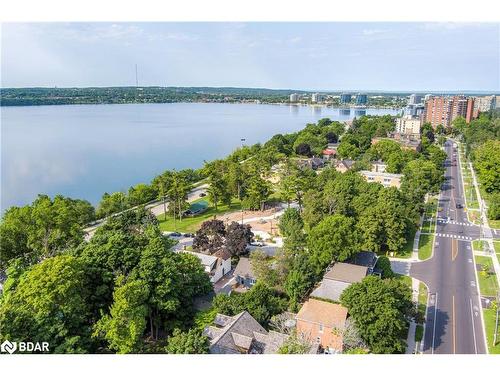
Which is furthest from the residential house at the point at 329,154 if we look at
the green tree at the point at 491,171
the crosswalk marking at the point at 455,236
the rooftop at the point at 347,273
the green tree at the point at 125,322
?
the green tree at the point at 125,322

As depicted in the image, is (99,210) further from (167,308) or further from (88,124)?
(88,124)

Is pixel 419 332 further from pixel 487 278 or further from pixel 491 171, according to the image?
pixel 491 171

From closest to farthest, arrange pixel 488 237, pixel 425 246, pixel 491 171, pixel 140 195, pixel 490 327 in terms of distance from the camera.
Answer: pixel 490 327 → pixel 425 246 → pixel 488 237 → pixel 140 195 → pixel 491 171

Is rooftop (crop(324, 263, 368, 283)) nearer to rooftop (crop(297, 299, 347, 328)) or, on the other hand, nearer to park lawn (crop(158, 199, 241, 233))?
rooftop (crop(297, 299, 347, 328))

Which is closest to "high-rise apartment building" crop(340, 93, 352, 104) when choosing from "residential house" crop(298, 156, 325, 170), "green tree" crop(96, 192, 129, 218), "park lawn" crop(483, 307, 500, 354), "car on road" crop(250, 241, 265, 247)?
"residential house" crop(298, 156, 325, 170)

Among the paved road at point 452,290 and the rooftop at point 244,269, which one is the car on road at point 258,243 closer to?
the rooftop at point 244,269

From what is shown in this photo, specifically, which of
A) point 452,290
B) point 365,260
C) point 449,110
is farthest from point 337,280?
point 449,110

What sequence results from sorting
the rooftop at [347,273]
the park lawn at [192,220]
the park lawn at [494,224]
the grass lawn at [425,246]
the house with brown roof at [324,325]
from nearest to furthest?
1. the house with brown roof at [324,325]
2. the rooftop at [347,273]
3. the grass lawn at [425,246]
4. the park lawn at [494,224]
5. the park lawn at [192,220]
